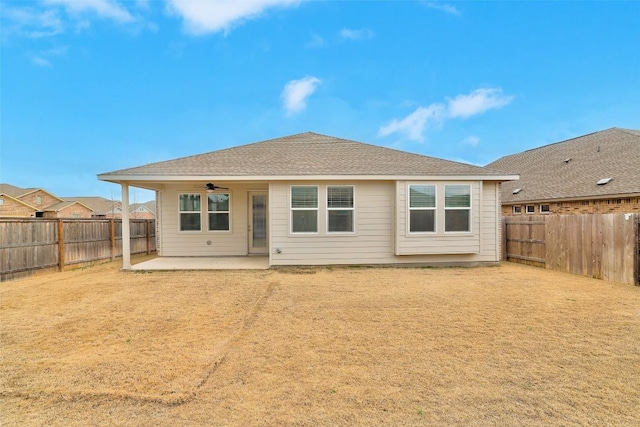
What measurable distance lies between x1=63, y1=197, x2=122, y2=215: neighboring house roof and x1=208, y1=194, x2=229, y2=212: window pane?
2104 inches

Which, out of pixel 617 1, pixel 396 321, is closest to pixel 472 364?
pixel 396 321

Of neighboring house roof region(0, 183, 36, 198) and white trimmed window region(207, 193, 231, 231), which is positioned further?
neighboring house roof region(0, 183, 36, 198)

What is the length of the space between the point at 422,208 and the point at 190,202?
7531 mm

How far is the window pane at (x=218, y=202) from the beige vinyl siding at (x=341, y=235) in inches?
98.0

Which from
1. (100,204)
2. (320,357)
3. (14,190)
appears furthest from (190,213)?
(100,204)

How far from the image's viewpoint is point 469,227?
8836mm

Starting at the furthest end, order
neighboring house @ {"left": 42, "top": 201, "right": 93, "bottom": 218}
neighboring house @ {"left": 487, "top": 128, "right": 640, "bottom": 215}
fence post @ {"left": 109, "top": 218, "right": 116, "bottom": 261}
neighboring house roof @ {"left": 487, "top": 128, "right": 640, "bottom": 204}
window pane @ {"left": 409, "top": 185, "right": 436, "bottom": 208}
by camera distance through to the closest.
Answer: neighboring house @ {"left": 42, "top": 201, "right": 93, "bottom": 218}, neighboring house roof @ {"left": 487, "top": 128, "right": 640, "bottom": 204}, neighboring house @ {"left": 487, "top": 128, "right": 640, "bottom": 215}, fence post @ {"left": 109, "top": 218, "right": 116, "bottom": 261}, window pane @ {"left": 409, "top": 185, "right": 436, "bottom": 208}

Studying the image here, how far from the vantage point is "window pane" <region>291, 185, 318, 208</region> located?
28.6 ft

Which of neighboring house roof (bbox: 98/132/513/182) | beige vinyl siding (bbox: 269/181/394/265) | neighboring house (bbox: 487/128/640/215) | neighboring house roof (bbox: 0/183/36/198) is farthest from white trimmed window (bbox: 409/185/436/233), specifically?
neighboring house roof (bbox: 0/183/36/198)

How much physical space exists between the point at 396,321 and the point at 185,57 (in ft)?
63.0

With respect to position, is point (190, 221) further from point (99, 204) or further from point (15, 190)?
point (99, 204)

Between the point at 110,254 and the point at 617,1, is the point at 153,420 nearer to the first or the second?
the point at 110,254

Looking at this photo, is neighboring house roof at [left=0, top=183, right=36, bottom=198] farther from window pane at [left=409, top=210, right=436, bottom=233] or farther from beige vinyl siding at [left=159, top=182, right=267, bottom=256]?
window pane at [left=409, top=210, right=436, bottom=233]

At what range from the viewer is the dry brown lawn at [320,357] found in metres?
2.39
